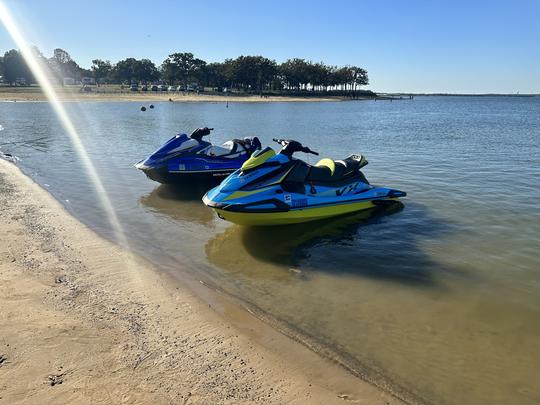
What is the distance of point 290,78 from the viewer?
139125 mm

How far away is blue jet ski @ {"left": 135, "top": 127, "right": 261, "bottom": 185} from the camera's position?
13.2 m

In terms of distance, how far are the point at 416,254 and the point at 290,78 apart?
13678 centimetres

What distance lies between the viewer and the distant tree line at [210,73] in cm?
12775

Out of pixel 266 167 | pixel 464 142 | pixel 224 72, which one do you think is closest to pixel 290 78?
pixel 224 72

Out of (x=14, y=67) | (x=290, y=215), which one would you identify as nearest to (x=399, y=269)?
(x=290, y=215)

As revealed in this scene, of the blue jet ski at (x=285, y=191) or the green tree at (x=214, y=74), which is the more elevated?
the green tree at (x=214, y=74)

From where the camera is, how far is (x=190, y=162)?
13383 millimetres

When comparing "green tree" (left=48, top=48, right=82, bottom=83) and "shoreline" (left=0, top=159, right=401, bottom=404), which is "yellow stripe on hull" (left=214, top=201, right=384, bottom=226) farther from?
"green tree" (left=48, top=48, right=82, bottom=83)

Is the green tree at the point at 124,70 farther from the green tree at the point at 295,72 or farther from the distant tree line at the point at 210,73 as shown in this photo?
the green tree at the point at 295,72

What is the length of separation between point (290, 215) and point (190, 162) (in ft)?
16.4

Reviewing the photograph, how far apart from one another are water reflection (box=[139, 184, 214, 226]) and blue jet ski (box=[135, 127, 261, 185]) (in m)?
0.42

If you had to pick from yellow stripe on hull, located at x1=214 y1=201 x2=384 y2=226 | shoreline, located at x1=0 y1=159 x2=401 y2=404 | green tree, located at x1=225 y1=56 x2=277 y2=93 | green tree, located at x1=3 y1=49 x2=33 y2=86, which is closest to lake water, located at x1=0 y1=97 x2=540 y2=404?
yellow stripe on hull, located at x1=214 y1=201 x2=384 y2=226

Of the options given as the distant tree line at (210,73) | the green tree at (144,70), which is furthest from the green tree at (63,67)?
the green tree at (144,70)

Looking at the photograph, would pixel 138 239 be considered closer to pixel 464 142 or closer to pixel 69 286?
pixel 69 286
